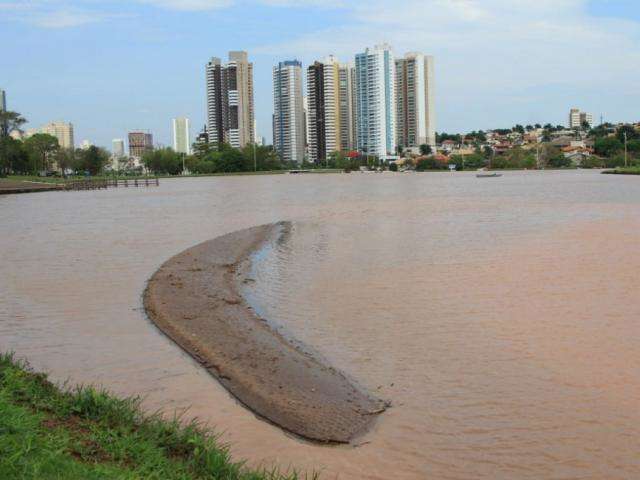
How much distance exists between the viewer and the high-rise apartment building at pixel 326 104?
192 meters

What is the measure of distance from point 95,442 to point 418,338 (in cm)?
605

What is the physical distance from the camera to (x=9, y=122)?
A: 103 meters

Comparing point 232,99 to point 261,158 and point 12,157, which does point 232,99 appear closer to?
point 261,158

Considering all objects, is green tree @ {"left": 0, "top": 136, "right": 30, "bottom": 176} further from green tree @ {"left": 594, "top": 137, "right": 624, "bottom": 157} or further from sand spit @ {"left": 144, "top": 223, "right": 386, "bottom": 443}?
green tree @ {"left": 594, "top": 137, "right": 624, "bottom": 157}

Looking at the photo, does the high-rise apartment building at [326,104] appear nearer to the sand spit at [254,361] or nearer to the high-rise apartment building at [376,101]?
the high-rise apartment building at [376,101]

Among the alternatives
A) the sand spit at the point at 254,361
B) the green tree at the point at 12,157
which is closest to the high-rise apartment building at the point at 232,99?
the green tree at the point at 12,157

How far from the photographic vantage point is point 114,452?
16.6 feet

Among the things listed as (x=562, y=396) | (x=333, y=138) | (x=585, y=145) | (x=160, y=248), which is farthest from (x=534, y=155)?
(x=562, y=396)

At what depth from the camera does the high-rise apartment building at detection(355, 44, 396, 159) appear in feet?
630

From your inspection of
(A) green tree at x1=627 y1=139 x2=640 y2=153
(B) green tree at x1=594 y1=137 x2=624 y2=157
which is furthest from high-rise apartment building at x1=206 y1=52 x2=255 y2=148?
(A) green tree at x1=627 y1=139 x2=640 y2=153

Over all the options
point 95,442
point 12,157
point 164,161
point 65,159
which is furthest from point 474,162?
point 95,442

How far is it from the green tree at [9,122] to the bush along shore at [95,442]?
10403 centimetres

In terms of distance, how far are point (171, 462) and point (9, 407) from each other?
133cm

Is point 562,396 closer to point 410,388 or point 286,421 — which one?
point 410,388
